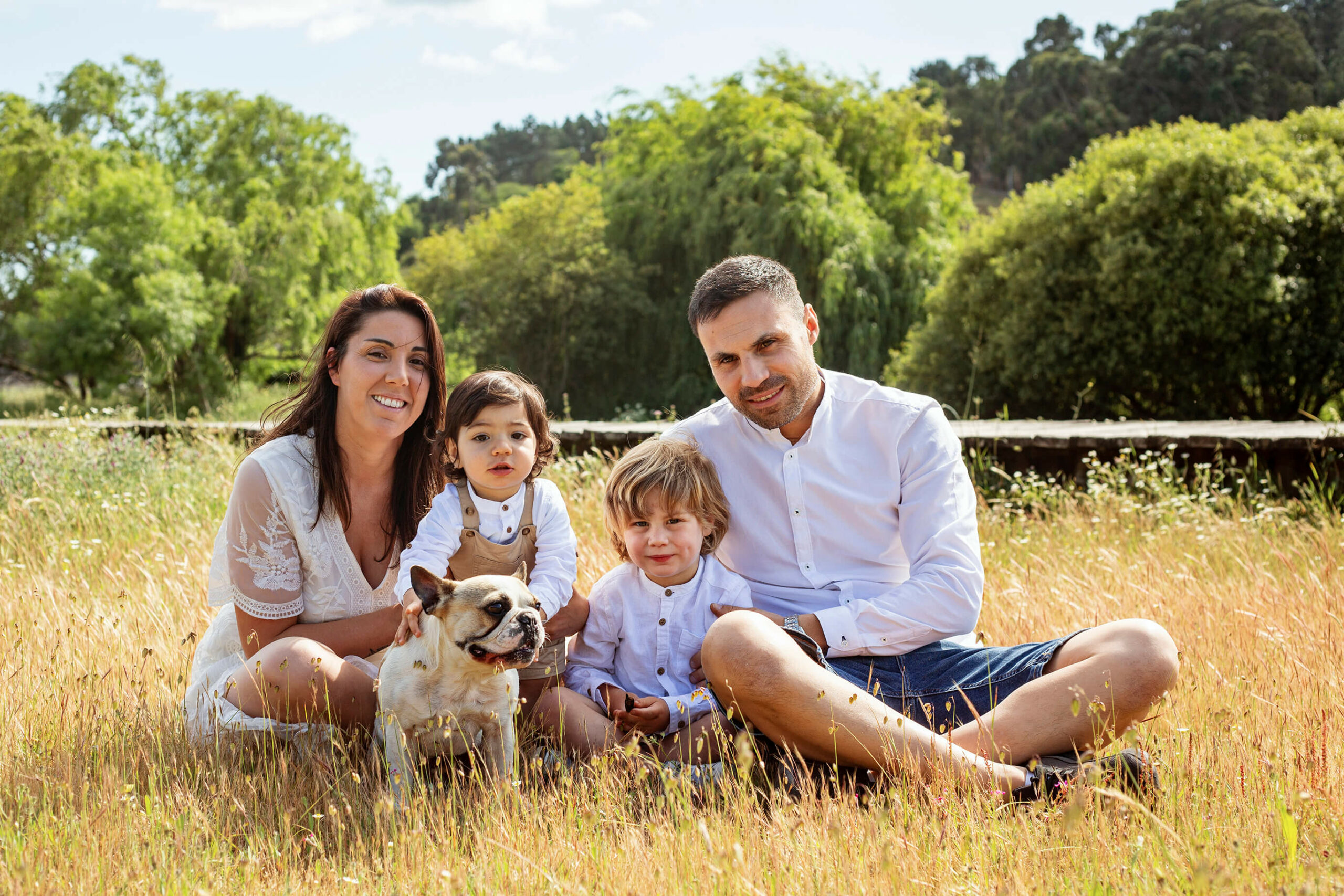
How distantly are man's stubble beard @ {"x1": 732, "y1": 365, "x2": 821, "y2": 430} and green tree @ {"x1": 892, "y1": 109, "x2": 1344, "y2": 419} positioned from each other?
8.03 metres

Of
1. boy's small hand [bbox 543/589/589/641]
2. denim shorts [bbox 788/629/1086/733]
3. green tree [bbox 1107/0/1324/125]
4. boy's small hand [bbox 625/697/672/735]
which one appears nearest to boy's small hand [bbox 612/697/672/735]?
boy's small hand [bbox 625/697/672/735]

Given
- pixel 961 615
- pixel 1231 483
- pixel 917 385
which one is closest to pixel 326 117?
pixel 917 385

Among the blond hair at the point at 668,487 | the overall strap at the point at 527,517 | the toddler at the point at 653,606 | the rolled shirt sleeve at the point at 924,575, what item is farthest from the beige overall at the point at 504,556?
the rolled shirt sleeve at the point at 924,575

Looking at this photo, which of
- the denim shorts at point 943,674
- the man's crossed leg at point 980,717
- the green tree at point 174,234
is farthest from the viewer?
the green tree at point 174,234

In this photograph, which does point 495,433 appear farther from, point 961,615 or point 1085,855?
point 1085,855

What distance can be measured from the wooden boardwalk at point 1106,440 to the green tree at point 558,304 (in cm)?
1389

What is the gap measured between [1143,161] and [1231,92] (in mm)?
35230

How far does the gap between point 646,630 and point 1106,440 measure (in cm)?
567

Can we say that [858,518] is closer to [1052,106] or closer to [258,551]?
[258,551]

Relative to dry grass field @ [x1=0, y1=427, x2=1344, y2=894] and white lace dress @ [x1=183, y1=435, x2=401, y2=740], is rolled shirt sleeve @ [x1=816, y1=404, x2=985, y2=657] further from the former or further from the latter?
white lace dress @ [x1=183, y1=435, x2=401, y2=740]

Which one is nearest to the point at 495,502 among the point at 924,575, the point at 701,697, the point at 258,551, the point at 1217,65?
the point at 258,551

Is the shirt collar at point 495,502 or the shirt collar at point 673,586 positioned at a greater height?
the shirt collar at point 495,502

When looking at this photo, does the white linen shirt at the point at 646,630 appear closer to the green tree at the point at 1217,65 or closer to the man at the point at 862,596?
the man at the point at 862,596

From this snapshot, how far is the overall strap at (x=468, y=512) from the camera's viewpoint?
11.4 ft
